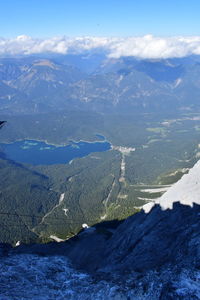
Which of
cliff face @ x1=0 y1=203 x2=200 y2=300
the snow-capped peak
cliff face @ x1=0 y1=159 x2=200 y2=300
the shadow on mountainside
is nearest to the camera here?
cliff face @ x1=0 y1=203 x2=200 y2=300

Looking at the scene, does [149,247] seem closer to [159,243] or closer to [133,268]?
[159,243]

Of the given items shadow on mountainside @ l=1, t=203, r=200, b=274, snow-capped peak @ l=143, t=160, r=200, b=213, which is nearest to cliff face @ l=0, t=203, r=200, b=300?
shadow on mountainside @ l=1, t=203, r=200, b=274

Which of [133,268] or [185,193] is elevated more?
[185,193]

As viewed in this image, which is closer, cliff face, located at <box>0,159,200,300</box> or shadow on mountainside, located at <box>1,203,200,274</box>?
cliff face, located at <box>0,159,200,300</box>

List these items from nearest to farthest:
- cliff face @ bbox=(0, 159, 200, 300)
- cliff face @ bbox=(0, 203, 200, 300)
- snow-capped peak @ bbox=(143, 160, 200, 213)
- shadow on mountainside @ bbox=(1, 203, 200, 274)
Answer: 1. cliff face @ bbox=(0, 203, 200, 300)
2. cliff face @ bbox=(0, 159, 200, 300)
3. shadow on mountainside @ bbox=(1, 203, 200, 274)
4. snow-capped peak @ bbox=(143, 160, 200, 213)

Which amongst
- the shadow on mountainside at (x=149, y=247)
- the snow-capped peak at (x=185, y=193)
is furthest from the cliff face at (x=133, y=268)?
the snow-capped peak at (x=185, y=193)

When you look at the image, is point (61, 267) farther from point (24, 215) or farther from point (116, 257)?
point (24, 215)

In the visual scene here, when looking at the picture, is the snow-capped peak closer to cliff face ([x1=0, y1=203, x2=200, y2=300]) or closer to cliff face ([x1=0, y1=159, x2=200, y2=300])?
cliff face ([x1=0, y1=159, x2=200, y2=300])

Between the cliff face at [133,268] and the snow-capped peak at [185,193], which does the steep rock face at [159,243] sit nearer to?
the cliff face at [133,268]

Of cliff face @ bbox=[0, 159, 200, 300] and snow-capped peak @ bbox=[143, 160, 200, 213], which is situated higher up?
snow-capped peak @ bbox=[143, 160, 200, 213]

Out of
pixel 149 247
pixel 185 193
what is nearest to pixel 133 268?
pixel 149 247

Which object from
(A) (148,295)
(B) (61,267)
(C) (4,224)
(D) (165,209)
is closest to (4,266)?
(B) (61,267)
